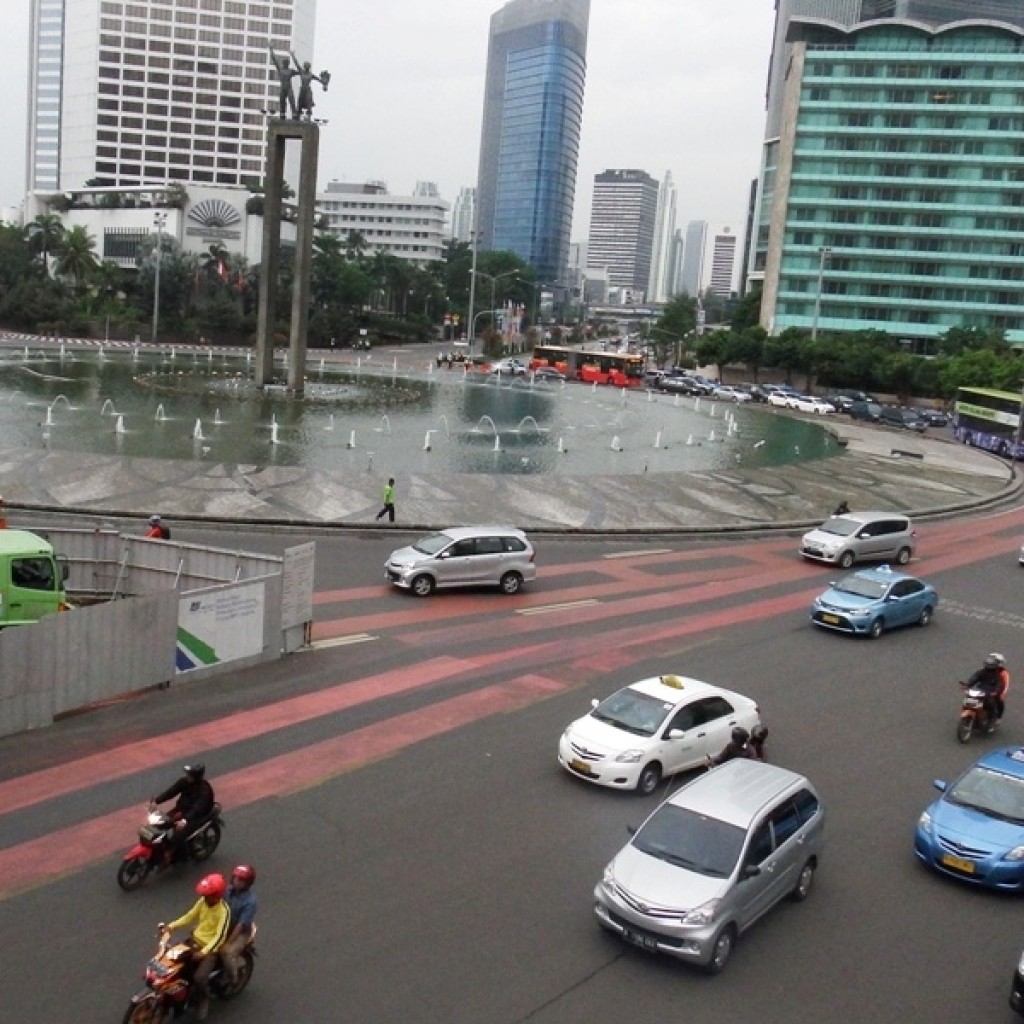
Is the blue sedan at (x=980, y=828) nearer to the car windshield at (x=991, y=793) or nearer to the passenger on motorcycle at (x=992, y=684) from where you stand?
the car windshield at (x=991, y=793)

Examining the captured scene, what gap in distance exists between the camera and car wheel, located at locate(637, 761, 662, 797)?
14.5 m

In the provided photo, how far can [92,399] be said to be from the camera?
54500 millimetres

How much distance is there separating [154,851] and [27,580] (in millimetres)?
7593

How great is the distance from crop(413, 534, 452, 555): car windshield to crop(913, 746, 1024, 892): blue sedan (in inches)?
499

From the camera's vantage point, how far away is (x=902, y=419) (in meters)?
76.2

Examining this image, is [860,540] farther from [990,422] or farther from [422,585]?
[990,422]

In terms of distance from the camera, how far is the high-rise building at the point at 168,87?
560ft

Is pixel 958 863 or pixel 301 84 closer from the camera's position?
pixel 958 863

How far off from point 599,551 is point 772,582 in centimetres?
471

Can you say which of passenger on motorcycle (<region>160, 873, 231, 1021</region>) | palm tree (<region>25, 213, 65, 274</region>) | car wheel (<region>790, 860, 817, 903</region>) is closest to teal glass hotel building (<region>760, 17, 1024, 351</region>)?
palm tree (<region>25, 213, 65, 274</region>)

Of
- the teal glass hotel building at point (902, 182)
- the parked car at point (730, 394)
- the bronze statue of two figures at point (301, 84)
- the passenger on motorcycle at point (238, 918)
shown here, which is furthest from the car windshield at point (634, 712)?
the teal glass hotel building at point (902, 182)

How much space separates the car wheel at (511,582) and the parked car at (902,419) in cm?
5544

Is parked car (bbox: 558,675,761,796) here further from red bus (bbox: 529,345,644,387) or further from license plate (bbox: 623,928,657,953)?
red bus (bbox: 529,345,644,387)

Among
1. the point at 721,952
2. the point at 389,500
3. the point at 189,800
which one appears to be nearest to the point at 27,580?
the point at 189,800
